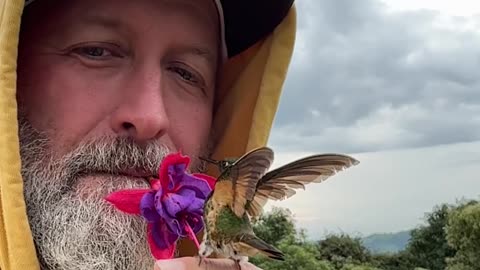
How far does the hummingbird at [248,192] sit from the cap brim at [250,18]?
28.0 inches

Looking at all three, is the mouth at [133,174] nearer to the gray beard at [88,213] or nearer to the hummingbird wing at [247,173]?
the gray beard at [88,213]

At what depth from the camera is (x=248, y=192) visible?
73 cm

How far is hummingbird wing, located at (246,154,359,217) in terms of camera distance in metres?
0.72

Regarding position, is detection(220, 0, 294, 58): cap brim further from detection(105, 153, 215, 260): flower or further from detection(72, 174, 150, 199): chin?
detection(105, 153, 215, 260): flower

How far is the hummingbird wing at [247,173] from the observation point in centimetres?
69

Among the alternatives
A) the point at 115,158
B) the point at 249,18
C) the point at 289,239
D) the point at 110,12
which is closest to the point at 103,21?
the point at 110,12

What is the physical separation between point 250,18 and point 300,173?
76cm

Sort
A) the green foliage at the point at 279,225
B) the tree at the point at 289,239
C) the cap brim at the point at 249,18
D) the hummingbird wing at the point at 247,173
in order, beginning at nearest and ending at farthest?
the hummingbird wing at the point at 247,173
the cap brim at the point at 249,18
the tree at the point at 289,239
the green foliage at the point at 279,225

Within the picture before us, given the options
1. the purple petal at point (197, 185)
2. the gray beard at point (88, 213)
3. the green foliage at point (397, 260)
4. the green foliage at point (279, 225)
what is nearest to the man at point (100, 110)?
the gray beard at point (88, 213)

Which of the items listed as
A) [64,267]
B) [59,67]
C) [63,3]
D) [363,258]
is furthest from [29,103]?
[363,258]

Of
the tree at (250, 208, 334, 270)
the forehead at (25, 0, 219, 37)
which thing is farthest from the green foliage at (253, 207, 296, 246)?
the forehead at (25, 0, 219, 37)

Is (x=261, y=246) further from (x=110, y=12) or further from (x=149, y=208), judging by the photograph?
(x=110, y=12)

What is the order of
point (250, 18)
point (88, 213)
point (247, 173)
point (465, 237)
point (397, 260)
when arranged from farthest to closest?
point (397, 260) < point (465, 237) < point (250, 18) < point (88, 213) < point (247, 173)

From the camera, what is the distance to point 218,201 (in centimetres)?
75
